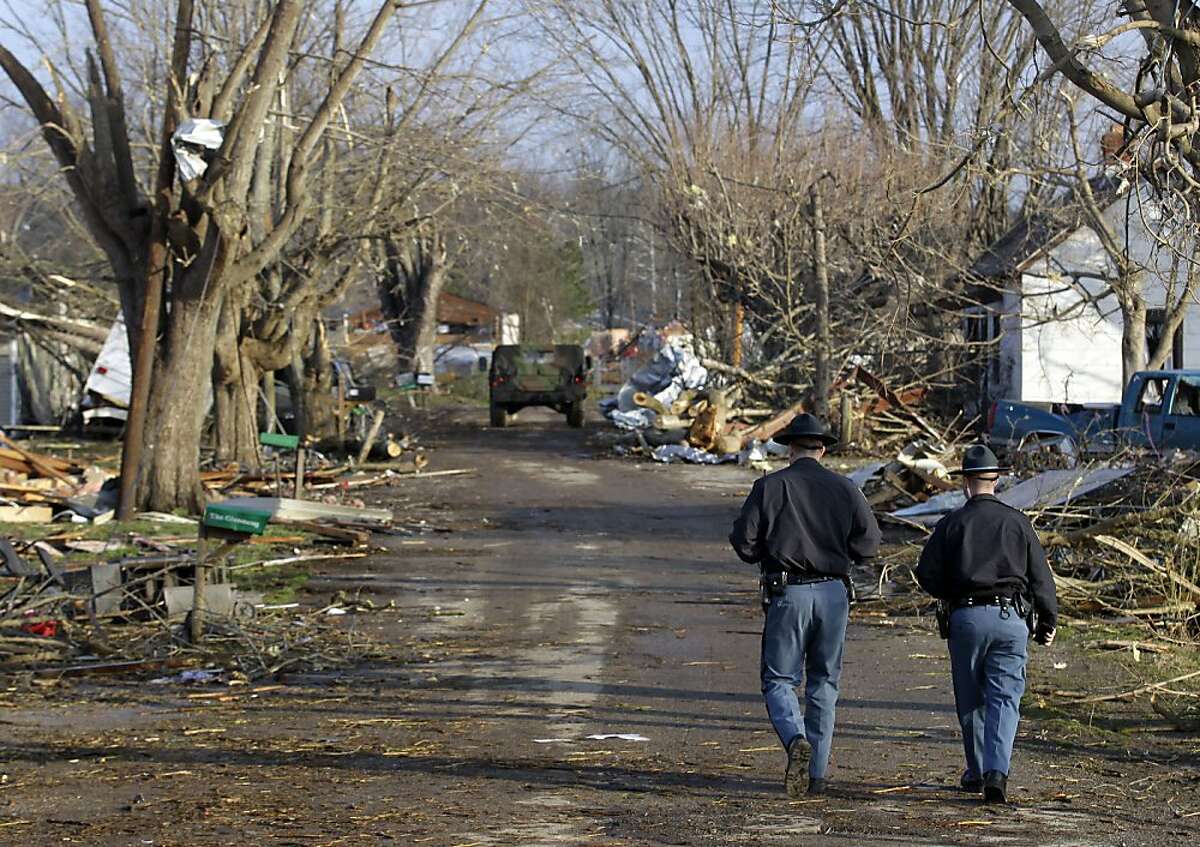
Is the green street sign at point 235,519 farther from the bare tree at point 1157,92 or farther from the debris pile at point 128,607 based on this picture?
the bare tree at point 1157,92

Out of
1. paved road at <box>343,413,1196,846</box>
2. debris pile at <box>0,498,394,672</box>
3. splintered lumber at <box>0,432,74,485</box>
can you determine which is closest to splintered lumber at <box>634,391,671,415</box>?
splintered lumber at <box>0,432,74,485</box>

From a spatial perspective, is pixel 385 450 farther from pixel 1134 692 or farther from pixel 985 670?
pixel 985 670

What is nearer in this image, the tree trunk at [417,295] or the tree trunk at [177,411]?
the tree trunk at [177,411]

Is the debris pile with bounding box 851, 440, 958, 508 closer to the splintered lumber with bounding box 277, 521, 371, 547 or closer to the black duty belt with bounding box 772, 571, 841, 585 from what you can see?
the splintered lumber with bounding box 277, 521, 371, 547

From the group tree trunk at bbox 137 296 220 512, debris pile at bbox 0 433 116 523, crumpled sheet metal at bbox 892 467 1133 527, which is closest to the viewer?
crumpled sheet metal at bbox 892 467 1133 527

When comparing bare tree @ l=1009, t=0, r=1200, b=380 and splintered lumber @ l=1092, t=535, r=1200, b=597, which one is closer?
bare tree @ l=1009, t=0, r=1200, b=380

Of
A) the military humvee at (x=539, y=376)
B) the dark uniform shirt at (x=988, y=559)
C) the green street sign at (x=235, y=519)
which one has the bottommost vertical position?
the green street sign at (x=235, y=519)

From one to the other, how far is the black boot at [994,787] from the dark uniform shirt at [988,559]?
0.78 meters

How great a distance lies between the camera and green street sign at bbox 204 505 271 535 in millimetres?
10297

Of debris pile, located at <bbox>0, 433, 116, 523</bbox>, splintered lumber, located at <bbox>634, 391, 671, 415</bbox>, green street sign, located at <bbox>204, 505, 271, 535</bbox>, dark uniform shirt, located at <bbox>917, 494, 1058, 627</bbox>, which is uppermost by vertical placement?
splintered lumber, located at <bbox>634, 391, 671, 415</bbox>

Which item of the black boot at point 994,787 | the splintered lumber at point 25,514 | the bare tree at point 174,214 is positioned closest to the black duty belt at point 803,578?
the black boot at point 994,787

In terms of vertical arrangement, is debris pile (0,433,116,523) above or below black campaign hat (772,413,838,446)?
below

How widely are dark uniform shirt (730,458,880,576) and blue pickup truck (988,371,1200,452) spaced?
1265 centimetres

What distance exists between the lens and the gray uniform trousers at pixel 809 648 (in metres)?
7.21
